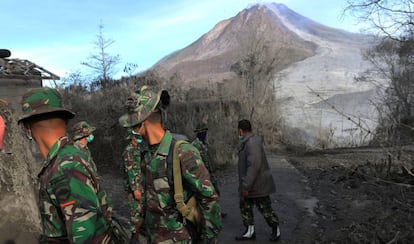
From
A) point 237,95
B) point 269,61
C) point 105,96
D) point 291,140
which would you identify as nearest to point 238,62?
point 269,61

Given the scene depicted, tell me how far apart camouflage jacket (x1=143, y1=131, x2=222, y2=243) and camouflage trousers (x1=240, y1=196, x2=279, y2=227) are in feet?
11.1

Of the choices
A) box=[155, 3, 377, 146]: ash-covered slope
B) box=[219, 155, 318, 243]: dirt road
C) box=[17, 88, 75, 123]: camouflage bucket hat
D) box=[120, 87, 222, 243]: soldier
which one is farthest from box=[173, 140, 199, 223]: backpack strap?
box=[155, 3, 377, 146]: ash-covered slope

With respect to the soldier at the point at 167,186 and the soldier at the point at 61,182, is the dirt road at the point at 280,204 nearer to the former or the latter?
the soldier at the point at 167,186

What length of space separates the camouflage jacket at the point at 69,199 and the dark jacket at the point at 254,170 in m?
3.72

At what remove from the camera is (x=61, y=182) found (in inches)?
83.4

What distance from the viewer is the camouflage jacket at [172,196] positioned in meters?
2.66

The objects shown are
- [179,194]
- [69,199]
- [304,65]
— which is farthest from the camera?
[304,65]

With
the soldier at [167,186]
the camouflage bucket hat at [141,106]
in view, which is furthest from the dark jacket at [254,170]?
the camouflage bucket hat at [141,106]

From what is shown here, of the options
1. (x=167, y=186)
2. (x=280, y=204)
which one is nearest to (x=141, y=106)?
(x=167, y=186)

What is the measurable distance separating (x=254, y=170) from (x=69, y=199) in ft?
13.1

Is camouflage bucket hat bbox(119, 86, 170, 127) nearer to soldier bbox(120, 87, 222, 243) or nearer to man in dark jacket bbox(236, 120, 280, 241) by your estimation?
soldier bbox(120, 87, 222, 243)

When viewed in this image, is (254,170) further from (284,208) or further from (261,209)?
(284,208)

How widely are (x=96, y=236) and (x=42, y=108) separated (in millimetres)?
773

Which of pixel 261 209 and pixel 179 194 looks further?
pixel 261 209
